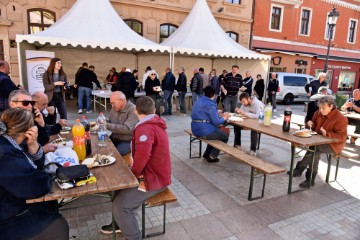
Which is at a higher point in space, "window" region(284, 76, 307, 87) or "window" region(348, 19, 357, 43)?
"window" region(348, 19, 357, 43)

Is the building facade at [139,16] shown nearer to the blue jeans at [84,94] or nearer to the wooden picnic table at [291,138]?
the blue jeans at [84,94]

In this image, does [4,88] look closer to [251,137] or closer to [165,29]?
[251,137]

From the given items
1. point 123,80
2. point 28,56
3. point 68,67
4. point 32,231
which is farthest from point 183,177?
point 68,67

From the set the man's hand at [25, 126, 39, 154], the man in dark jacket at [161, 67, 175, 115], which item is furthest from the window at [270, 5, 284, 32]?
the man's hand at [25, 126, 39, 154]

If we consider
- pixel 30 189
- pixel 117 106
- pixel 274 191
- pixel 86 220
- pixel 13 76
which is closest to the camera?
pixel 30 189

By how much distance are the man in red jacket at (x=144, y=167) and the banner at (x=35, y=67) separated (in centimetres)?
724

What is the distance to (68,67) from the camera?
1157 cm

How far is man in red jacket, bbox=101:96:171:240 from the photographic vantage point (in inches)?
94.3

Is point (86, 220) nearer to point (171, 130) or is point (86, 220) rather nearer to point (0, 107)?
point (0, 107)

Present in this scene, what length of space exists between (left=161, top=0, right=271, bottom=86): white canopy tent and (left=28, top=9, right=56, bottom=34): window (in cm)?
495

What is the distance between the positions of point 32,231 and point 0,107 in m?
3.52

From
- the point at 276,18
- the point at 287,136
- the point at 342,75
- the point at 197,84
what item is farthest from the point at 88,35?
the point at 342,75

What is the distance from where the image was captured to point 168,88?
9531 millimetres

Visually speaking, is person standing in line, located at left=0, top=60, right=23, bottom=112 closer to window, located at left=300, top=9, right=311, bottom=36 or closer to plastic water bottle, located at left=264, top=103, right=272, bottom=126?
plastic water bottle, located at left=264, top=103, right=272, bottom=126
